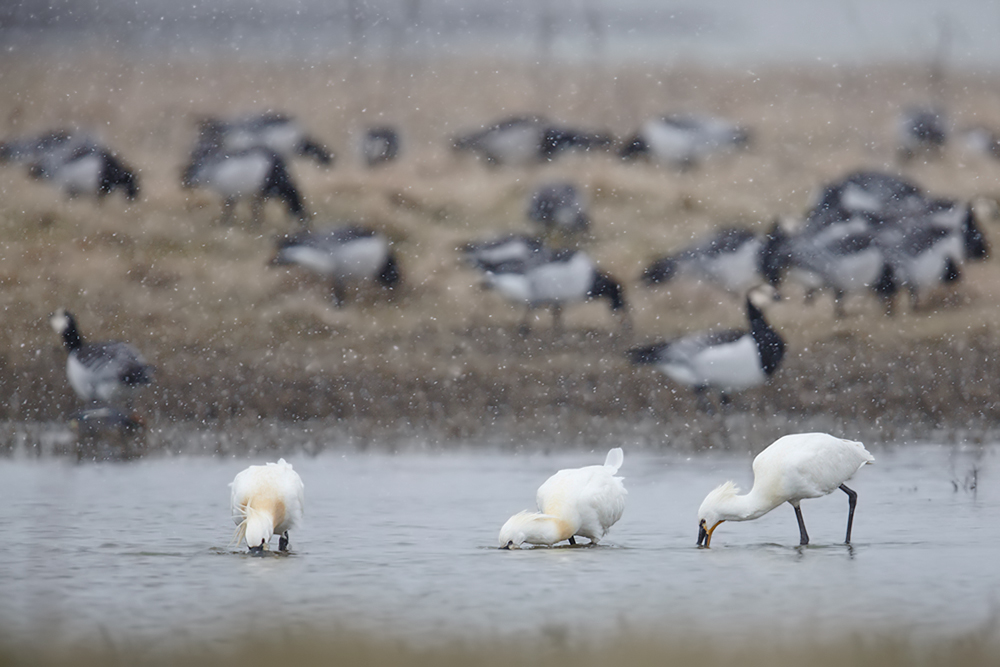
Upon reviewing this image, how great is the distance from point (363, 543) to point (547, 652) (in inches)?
113

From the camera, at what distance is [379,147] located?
2844 cm

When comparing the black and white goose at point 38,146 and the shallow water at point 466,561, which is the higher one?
the black and white goose at point 38,146

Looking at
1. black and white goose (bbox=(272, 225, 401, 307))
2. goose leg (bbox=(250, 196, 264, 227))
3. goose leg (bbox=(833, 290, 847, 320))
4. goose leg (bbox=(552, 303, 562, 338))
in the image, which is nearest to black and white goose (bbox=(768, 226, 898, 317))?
goose leg (bbox=(833, 290, 847, 320))

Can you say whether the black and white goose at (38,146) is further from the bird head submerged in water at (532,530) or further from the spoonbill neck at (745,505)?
the spoonbill neck at (745,505)

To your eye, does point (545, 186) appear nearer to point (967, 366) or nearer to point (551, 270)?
point (551, 270)

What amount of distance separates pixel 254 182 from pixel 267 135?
5696 millimetres

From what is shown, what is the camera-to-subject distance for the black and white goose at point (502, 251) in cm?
1953

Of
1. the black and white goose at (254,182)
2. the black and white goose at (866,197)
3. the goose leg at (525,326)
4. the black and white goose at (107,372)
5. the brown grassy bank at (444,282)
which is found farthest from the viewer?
the black and white goose at (254,182)

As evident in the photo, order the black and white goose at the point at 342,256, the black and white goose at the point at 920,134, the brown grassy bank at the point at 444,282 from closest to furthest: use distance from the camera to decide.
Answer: the brown grassy bank at the point at 444,282
the black and white goose at the point at 342,256
the black and white goose at the point at 920,134

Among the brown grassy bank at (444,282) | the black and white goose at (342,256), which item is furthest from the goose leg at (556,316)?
the black and white goose at (342,256)

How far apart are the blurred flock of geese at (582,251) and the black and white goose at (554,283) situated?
0.02 m

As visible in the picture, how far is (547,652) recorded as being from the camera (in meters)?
6.10

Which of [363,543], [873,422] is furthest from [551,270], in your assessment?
[363,543]

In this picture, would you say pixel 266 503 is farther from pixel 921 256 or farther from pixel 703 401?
pixel 921 256
